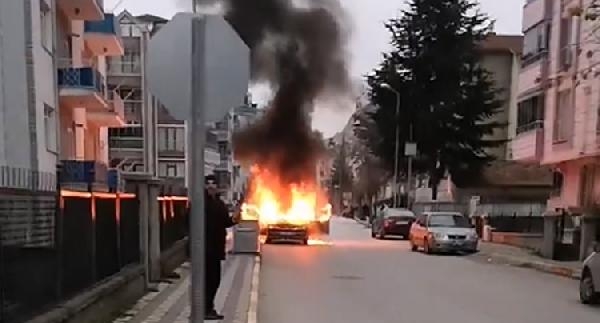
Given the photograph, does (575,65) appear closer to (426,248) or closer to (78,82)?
(426,248)

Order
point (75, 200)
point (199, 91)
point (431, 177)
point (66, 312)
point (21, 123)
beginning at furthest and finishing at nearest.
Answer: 1. point (431, 177)
2. point (21, 123)
3. point (75, 200)
4. point (66, 312)
5. point (199, 91)

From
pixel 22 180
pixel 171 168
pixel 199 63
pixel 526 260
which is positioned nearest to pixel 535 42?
pixel 526 260

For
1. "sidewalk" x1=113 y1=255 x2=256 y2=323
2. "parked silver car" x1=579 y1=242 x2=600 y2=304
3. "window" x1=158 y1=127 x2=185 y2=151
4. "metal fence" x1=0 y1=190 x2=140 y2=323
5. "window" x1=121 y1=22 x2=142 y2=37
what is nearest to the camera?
"metal fence" x1=0 y1=190 x2=140 y2=323

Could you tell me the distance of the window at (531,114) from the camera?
108 feet

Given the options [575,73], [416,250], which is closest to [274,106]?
[416,250]

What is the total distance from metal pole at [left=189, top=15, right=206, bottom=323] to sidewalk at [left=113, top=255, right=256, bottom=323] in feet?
15.4

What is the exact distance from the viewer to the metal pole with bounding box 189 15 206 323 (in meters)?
5.59

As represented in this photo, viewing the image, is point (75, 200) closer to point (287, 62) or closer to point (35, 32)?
point (35, 32)

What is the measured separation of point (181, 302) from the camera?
473 inches

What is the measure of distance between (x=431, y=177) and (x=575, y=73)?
77.4ft

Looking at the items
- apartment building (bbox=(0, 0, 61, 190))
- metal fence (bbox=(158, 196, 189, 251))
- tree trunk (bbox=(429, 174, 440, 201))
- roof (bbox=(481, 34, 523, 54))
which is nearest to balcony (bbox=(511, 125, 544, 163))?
tree trunk (bbox=(429, 174, 440, 201))

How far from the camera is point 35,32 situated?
20.0 m

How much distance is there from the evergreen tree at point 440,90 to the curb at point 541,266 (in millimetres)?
23374

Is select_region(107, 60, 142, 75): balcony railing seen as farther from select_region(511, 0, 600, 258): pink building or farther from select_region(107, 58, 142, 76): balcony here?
select_region(511, 0, 600, 258): pink building
